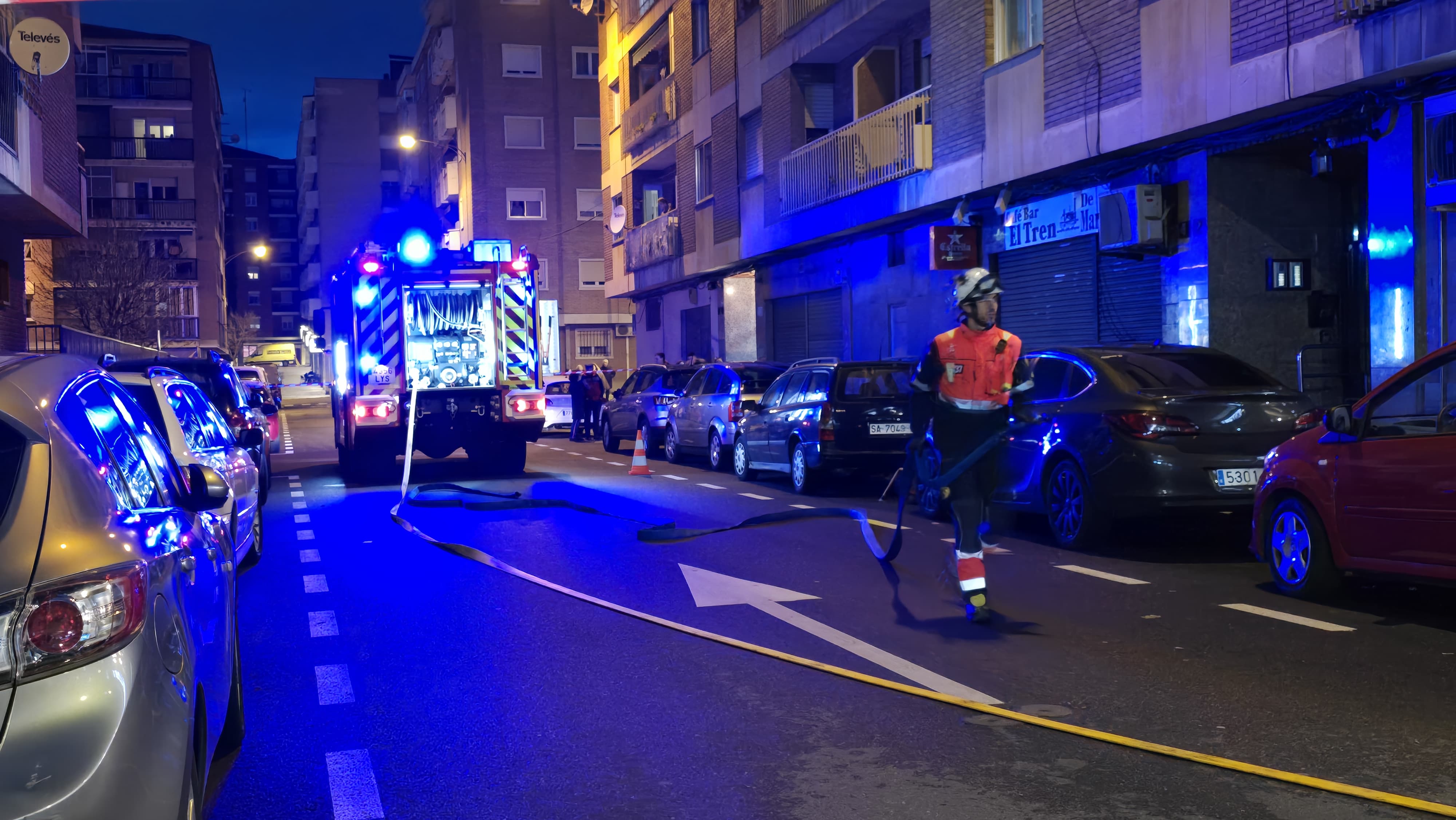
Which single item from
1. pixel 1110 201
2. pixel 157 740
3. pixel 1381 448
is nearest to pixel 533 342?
pixel 1110 201

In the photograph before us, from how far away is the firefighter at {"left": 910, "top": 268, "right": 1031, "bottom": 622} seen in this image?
773cm

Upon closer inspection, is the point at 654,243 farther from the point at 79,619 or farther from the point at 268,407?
the point at 79,619

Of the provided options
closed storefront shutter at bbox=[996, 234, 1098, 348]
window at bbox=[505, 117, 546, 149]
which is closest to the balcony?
window at bbox=[505, 117, 546, 149]

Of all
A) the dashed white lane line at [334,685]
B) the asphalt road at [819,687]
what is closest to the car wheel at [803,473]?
the asphalt road at [819,687]

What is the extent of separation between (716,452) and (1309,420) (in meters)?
10.9

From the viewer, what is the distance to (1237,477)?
9.95 metres

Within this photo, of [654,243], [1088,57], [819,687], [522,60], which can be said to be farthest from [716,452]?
[522,60]

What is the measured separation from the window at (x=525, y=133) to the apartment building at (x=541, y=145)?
4 cm

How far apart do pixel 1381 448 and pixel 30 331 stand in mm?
32693

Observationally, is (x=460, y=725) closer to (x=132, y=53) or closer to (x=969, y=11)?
(x=969, y=11)

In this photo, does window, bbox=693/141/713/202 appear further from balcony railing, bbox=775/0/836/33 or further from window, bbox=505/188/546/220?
window, bbox=505/188/546/220

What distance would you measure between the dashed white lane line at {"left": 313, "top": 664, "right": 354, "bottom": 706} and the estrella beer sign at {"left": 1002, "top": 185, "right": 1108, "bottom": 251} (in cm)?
1283

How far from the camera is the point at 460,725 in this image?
5.58 metres

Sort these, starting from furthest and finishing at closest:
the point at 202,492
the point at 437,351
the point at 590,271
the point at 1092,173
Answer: the point at 590,271
the point at 437,351
the point at 1092,173
the point at 202,492
